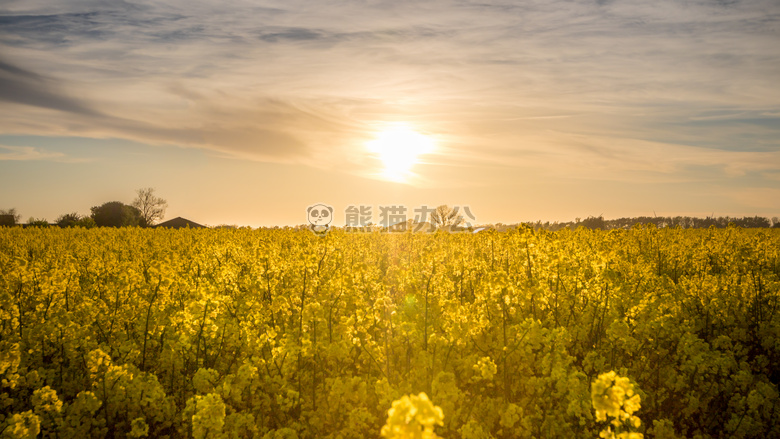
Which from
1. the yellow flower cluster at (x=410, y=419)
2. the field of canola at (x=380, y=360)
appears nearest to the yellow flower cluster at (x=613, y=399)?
the field of canola at (x=380, y=360)

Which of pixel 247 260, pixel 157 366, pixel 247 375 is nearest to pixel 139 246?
pixel 247 260

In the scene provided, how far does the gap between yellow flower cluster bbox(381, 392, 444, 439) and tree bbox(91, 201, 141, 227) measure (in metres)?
70.3

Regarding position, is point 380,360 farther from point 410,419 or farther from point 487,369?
point 410,419

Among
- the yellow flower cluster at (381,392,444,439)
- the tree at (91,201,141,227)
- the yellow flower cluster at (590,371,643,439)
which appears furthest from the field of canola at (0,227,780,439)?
the tree at (91,201,141,227)

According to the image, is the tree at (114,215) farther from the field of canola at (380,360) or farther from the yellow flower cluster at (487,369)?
the yellow flower cluster at (487,369)

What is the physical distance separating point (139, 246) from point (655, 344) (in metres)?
19.2

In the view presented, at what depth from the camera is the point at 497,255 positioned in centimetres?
1477

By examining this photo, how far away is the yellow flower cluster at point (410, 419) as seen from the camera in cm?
201

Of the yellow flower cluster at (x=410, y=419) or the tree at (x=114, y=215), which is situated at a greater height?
the tree at (x=114, y=215)

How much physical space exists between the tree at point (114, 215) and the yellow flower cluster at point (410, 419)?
231ft

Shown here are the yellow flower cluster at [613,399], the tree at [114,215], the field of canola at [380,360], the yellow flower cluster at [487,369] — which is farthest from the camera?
the tree at [114,215]

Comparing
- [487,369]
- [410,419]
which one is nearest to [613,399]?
[410,419]

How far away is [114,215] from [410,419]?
74.0m

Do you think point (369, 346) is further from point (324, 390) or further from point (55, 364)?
point (55, 364)
